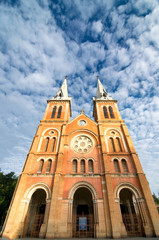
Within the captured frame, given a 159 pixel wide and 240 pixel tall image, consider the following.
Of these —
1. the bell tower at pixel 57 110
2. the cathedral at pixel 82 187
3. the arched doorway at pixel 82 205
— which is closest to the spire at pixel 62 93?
the bell tower at pixel 57 110

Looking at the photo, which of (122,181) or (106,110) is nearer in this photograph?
(122,181)

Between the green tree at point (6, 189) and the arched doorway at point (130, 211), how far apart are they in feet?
68.8

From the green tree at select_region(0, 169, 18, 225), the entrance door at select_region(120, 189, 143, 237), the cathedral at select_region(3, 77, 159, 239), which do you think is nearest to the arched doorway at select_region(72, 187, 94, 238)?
the cathedral at select_region(3, 77, 159, 239)

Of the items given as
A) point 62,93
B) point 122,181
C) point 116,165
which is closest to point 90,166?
point 116,165

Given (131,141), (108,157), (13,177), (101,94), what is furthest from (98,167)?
(13,177)

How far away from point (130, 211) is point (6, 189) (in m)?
23.6

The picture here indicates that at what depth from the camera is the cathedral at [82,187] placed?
39.2ft

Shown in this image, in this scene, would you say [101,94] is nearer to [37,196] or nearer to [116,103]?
[116,103]

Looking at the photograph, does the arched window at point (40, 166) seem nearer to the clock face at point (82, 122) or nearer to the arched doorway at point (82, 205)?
the arched doorway at point (82, 205)

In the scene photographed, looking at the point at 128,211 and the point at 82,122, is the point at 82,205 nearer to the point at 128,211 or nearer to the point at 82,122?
the point at 128,211

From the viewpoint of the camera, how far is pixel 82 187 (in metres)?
14.5

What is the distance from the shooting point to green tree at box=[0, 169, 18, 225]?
78.6 feet

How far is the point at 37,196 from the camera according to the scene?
1575cm

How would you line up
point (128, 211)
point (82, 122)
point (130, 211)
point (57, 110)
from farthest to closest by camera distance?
point (57, 110) → point (82, 122) → point (128, 211) → point (130, 211)
